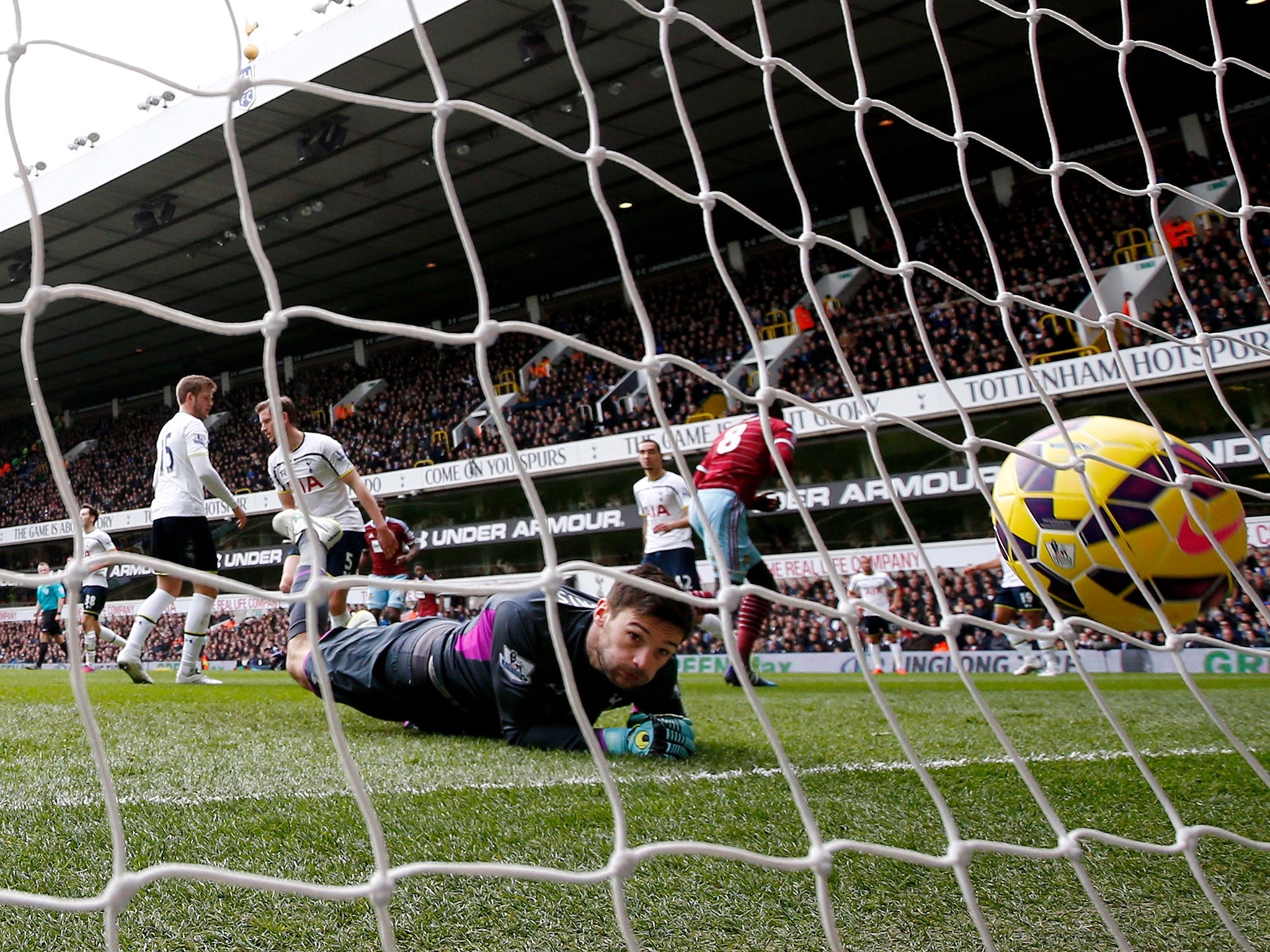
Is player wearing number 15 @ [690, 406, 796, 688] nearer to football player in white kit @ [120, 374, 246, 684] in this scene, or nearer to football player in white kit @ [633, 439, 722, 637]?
football player in white kit @ [633, 439, 722, 637]

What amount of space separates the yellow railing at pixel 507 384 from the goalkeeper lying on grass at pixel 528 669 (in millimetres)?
17674

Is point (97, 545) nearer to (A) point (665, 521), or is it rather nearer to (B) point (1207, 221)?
(A) point (665, 521)

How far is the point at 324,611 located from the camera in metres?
4.75

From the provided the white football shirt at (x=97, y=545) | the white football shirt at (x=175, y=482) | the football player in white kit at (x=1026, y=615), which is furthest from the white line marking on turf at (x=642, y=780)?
the white football shirt at (x=97, y=545)

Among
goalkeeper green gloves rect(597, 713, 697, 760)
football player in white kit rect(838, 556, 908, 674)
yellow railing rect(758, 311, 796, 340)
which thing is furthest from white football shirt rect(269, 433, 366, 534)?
yellow railing rect(758, 311, 796, 340)

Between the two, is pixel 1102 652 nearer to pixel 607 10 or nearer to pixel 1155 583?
pixel 607 10

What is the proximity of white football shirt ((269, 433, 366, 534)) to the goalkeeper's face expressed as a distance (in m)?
2.76

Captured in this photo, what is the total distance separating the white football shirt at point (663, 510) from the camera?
628 centimetres

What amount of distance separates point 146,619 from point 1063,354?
12028mm

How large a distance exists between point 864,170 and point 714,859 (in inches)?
601

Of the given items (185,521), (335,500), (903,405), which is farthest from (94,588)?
(903,405)

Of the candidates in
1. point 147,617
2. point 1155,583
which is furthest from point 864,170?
Result: point 1155,583

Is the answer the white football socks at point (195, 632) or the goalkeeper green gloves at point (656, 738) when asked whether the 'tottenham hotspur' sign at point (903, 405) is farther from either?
the goalkeeper green gloves at point (656, 738)

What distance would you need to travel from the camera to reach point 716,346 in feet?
60.1
